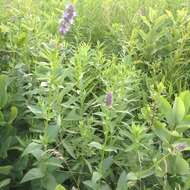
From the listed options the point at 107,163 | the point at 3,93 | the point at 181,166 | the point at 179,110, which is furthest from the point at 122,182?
the point at 3,93

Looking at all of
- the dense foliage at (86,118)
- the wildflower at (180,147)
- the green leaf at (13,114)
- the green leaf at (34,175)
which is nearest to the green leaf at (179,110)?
the dense foliage at (86,118)

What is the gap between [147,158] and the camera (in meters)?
1.67

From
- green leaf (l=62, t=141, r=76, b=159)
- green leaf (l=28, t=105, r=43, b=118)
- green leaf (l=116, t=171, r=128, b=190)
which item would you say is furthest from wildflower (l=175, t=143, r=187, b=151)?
green leaf (l=28, t=105, r=43, b=118)

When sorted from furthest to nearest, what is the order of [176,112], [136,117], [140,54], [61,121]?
[140,54]
[136,117]
[61,121]
[176,112]

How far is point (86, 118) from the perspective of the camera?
5.90 ft

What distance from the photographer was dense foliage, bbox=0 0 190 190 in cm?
162

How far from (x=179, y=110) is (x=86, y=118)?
0.40 m

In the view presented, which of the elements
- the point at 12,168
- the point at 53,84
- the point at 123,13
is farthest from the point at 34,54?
the point at 123,13

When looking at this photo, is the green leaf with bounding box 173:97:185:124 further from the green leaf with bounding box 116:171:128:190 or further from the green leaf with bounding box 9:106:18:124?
the green leaf with bounding box 9:106:18:124

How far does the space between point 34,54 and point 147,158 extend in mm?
708

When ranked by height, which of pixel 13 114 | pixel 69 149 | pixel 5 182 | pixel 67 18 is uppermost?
pixel 67 18

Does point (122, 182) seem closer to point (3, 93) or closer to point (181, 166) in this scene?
point (181, 166)

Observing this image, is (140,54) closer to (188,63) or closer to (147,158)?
(188,63)

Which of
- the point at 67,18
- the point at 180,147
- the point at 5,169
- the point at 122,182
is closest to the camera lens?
the point at 180,147
